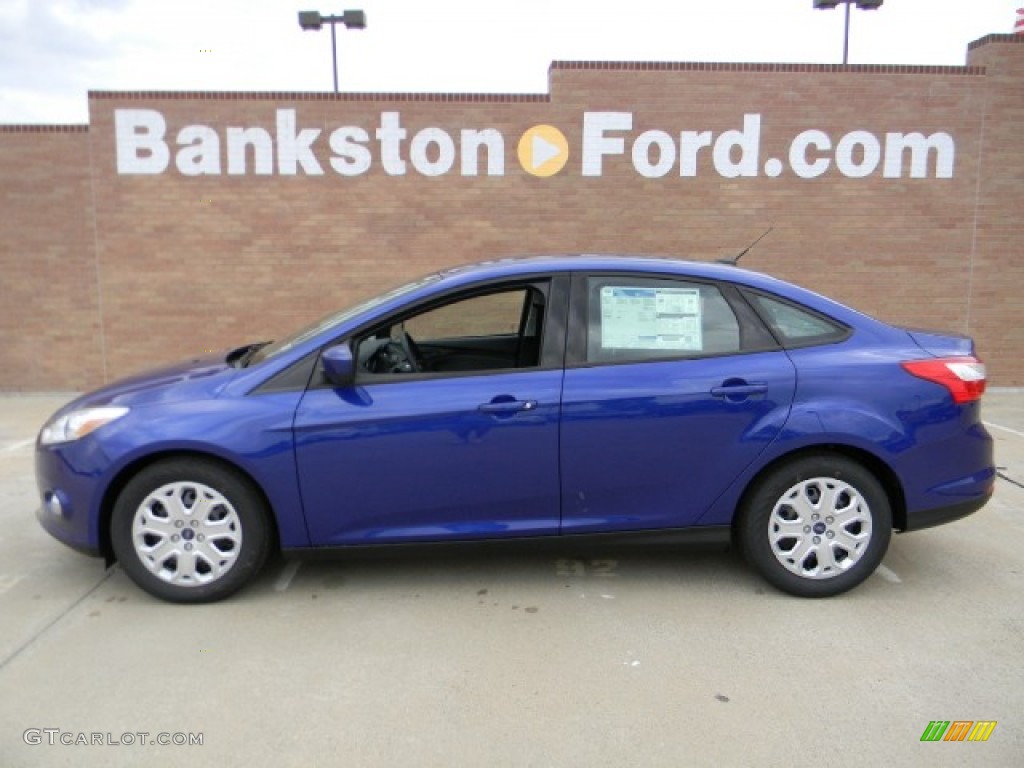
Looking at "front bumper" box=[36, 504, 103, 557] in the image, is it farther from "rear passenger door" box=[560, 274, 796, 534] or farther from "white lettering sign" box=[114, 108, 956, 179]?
"white lettering sign" box=[114, 108, 956, 179]

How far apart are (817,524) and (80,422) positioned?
133 inches

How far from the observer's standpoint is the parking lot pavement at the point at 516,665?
2693 mm

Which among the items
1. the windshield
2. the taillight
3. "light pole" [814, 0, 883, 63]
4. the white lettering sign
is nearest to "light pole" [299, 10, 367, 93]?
the white lettering sign

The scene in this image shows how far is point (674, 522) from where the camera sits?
3754 millimetres

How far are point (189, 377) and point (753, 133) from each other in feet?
22.7

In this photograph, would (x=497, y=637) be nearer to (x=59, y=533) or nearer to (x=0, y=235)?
(x=59, y=533)

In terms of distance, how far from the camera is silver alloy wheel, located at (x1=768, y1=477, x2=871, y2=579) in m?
3.72

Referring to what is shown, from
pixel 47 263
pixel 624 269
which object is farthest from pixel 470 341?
pixel 47 263

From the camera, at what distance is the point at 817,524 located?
3736 mm

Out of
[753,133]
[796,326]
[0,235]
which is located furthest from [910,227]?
[0,235]

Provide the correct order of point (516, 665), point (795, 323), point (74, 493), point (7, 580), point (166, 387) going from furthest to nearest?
point (7, 580) < point (795, 323) < point (166, 387) < point (74, 493) < point (516, 665)

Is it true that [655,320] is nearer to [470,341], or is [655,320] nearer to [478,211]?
[470,341]

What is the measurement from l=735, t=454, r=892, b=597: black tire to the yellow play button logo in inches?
226

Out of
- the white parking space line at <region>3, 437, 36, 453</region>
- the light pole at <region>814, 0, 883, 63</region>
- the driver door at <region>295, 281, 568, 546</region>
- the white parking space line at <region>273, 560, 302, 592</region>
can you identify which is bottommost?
the white parking space line at <region>273, 560, 302, 592</region>
